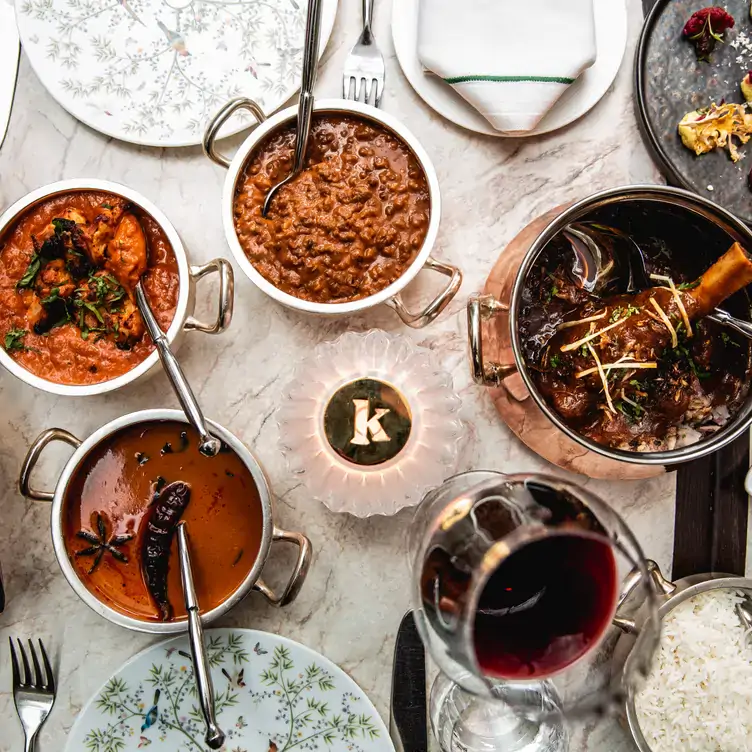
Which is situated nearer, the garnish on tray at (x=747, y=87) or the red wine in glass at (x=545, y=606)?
the red wine in glass at (x=545, y=606)

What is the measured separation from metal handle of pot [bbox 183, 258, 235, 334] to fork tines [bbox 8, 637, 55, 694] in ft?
2.50

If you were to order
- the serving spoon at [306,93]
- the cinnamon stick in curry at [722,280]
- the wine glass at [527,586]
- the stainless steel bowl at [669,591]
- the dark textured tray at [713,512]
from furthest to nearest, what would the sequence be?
the dark textured tray at [713,512]
the stainless steel bowl at [669,591]
the serving spoon at [306,93]
the cinnamon stick in curry at [722,280]
the wine glass at [527,586]

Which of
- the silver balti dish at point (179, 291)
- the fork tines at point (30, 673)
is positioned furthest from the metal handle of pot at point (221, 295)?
the fork tines at point (30, 673)

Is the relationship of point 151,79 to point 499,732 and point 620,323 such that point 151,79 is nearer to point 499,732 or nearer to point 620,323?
point 620,323

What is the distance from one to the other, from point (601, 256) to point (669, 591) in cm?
70

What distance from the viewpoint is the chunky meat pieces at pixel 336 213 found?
1.37m

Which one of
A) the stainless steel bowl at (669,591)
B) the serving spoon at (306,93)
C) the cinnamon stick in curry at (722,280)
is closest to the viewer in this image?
the cinnamon stick in curry at (722,280)

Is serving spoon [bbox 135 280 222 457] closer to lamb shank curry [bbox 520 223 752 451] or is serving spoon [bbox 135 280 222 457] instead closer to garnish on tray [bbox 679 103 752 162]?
lamb shank curry [bbox 520 223 752 451]

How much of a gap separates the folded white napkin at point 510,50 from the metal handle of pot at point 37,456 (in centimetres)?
105

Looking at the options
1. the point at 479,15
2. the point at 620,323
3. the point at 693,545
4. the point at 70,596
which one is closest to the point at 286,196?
the point at 479,15

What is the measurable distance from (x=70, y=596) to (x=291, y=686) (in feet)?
1.68

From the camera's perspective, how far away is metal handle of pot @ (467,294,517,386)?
1238mm

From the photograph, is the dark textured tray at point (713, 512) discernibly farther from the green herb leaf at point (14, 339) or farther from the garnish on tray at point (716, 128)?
the green herb leaf at point (14, 339)

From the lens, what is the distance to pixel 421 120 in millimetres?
1539
